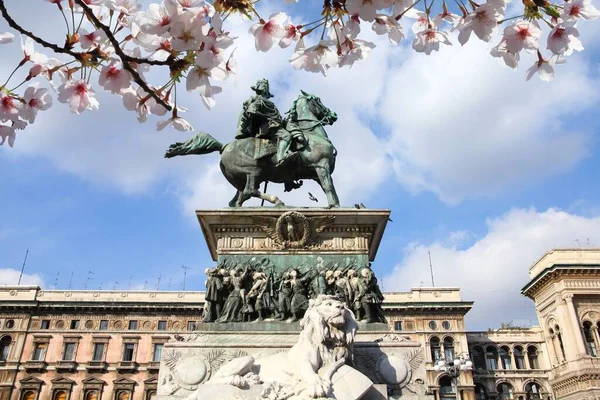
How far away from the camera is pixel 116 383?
47844 mm

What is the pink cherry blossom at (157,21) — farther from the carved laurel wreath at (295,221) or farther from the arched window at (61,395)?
the arched window at (61,395)

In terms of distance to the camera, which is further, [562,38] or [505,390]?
[505,390]

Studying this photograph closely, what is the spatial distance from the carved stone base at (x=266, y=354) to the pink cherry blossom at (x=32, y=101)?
4645 millimetres

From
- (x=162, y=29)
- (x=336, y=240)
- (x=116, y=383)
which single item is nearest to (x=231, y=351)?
(x=336, y=240)

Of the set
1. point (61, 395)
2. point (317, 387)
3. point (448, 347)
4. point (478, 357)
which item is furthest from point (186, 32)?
point (478, 357)

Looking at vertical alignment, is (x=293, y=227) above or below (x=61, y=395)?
below

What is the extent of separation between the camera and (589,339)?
4725 cm

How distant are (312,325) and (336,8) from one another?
4.36 m

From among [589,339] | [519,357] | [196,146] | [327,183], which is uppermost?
[519,357]

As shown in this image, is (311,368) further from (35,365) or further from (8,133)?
(35,365)

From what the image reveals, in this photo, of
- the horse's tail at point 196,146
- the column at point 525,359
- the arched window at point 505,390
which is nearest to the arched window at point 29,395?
the arched window at point 505,390

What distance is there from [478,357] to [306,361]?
5173 centimetres

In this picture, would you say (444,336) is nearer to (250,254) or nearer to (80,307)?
(80,307)

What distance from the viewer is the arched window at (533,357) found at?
52562mm
